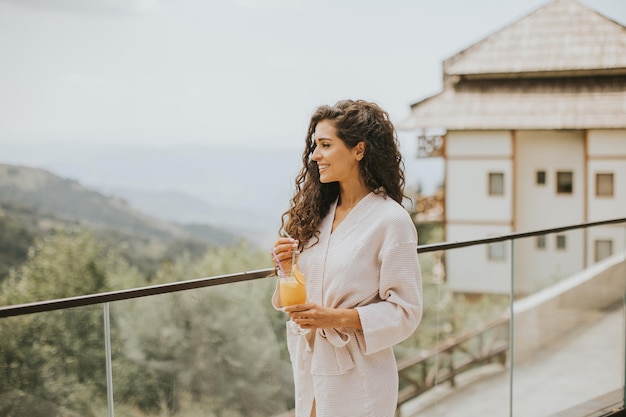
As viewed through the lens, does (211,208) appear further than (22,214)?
Yes

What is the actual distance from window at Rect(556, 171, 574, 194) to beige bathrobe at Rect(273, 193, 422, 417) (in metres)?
28.2

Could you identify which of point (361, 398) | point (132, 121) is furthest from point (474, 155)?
point (132, 121)

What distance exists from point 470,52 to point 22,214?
32316mm

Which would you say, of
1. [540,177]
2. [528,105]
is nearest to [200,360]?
[528,105]

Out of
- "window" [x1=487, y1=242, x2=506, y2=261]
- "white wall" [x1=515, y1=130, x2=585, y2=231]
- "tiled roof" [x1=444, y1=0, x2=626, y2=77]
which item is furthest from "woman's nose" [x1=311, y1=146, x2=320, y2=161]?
"tiled roof" [x1=444, y1=0, x2=626, y2=77]

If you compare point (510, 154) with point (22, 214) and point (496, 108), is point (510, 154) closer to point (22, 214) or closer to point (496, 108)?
point (496, 108)

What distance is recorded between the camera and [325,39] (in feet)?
231

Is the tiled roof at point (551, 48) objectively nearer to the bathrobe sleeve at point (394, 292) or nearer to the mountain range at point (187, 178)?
the bathrobe sleeve at point (394, 292)

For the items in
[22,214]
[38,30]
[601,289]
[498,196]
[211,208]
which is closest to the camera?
[601,289]

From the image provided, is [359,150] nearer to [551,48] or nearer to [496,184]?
[496,184]

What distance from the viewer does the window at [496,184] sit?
28.2 m

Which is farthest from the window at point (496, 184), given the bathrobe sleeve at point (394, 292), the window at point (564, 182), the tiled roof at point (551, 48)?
the bathrobe sleeve at point (394, 292)

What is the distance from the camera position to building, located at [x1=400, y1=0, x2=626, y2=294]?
91.4 feet

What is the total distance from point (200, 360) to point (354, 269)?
1.89 meters
